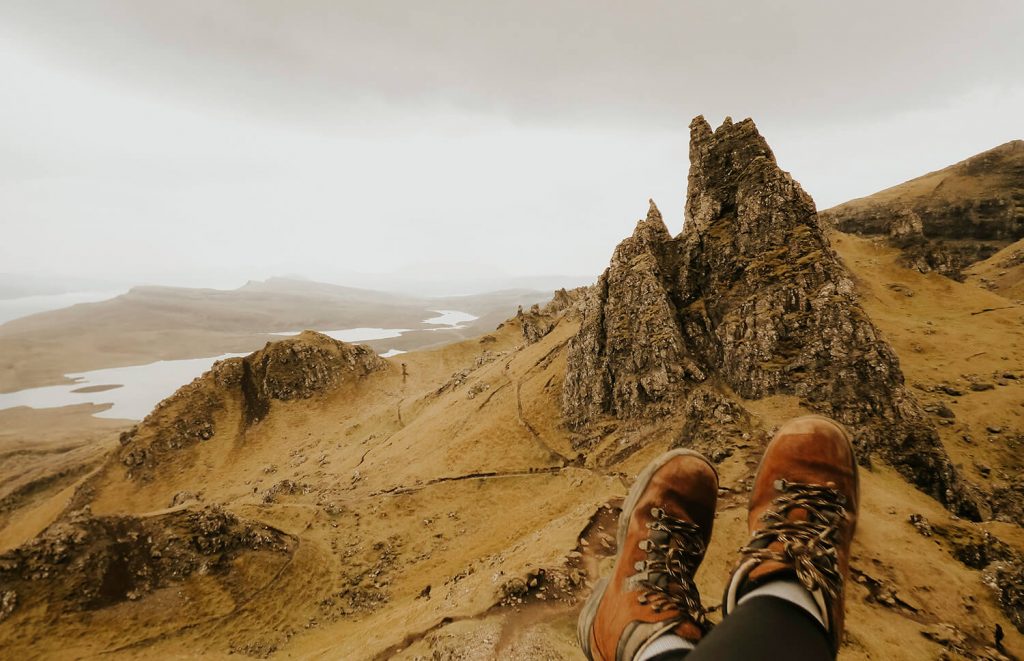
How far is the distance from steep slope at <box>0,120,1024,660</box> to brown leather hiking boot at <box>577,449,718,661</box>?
2.58 m

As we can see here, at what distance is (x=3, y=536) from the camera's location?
98.4ft

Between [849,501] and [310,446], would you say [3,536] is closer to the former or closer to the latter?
[310,446]

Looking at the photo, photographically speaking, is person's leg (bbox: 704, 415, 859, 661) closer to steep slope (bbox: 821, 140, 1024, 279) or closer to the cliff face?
the cliff face

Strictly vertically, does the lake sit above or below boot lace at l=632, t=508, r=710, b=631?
below

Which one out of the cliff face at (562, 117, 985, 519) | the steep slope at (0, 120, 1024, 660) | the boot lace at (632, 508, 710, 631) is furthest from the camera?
the cliff face at (562, 117, 985, 519)

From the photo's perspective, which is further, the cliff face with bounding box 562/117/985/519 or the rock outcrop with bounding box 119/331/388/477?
the rock outcrop with bounding box 119/331/388/477

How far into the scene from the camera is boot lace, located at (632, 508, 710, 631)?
13.0ft

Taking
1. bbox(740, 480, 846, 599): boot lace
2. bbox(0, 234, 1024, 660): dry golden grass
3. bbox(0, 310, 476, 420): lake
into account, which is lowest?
bbox(0, 310, 476, 420): lake

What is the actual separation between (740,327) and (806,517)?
13.7m

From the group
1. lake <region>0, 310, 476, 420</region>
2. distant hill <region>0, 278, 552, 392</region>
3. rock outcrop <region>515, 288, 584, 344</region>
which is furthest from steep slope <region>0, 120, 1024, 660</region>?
distant hill <region>0, 278, 552, 392</region>

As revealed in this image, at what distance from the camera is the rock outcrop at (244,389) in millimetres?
33719

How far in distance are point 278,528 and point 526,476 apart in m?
10.6

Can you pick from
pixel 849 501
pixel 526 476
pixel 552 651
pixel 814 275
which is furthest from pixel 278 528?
pixel 814 275

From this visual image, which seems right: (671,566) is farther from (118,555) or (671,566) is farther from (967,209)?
(967,209)
